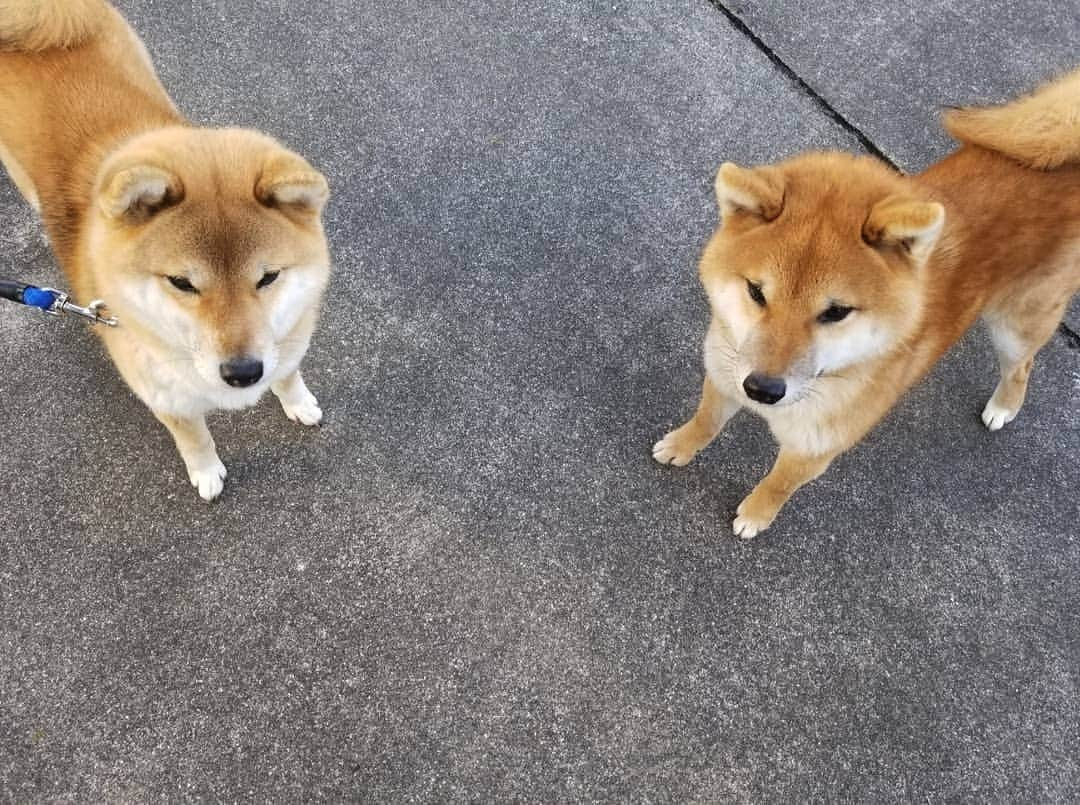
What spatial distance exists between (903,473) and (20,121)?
3140 millimetres

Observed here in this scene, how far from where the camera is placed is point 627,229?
3.40m

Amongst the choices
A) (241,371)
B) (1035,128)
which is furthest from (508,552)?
(1035,128)

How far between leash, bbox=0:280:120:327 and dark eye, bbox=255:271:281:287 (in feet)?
1.57

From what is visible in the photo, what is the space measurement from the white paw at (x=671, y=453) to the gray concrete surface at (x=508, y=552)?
0.07m

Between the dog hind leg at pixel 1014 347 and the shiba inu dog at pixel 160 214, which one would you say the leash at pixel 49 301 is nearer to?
the shiba inu dog at pixel 160 214

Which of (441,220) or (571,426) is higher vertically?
(441,220)

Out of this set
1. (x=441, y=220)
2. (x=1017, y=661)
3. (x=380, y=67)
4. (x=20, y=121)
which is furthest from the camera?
(x=380, y=67)

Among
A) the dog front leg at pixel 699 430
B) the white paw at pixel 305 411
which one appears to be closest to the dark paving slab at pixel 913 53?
the dog front leg at pixel 699 430

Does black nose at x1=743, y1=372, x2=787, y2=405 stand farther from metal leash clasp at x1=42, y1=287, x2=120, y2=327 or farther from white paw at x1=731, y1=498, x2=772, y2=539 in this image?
metal leash clasp at x1=42, y1=287, x2=120, y2=327

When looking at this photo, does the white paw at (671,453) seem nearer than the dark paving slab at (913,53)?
Yes

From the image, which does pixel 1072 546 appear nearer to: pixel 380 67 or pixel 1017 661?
pixel 1017 661

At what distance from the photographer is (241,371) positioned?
1.93 m

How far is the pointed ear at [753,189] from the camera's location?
199 centimetres

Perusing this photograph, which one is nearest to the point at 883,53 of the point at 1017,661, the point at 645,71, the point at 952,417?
the point at 645,71
